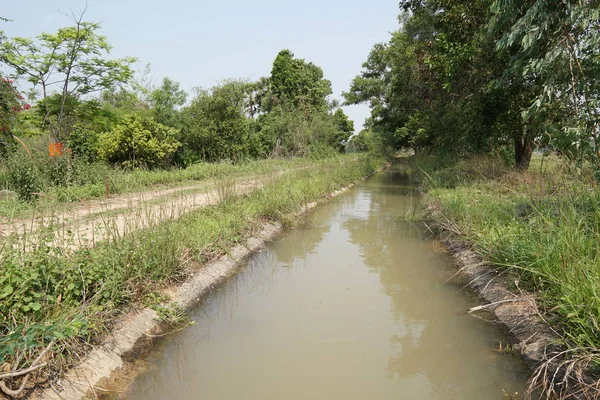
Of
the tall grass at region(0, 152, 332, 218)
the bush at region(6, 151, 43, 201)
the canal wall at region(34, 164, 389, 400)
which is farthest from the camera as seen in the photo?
the bush at region(6, 151, 43, 201)

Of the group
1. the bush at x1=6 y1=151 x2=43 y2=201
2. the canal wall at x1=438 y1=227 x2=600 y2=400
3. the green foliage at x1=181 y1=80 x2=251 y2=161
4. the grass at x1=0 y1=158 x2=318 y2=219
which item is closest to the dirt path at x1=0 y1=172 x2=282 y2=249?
the grass at x1=0 y1=158 x2=318 y2=219

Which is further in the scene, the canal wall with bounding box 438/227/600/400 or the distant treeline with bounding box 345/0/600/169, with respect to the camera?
the distant treeline with bounding box 345/0/600/169

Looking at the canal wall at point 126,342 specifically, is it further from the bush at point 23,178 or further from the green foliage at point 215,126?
the green foliage at point 215,126

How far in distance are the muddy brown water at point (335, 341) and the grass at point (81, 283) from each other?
532 mm

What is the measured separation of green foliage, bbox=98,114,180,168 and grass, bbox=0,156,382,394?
8759 mm

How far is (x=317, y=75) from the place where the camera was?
124 feet

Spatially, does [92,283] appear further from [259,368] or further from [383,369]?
[383,369]

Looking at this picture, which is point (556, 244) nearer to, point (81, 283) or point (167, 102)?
point (81, 283)

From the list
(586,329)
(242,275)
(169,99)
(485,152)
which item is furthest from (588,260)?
(169,99)

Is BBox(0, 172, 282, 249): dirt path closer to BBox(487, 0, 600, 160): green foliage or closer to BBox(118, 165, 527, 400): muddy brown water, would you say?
BBox(118, 165, 527, 400): muddy brown water

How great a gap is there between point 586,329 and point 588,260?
58cm

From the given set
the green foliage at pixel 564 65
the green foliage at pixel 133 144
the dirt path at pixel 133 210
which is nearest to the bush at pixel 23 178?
the dirt path at pixel 133 210

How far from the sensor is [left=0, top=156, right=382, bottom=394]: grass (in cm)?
270

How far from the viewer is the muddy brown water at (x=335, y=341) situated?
10.2 feet
